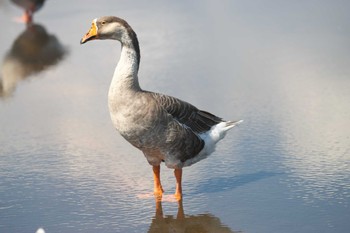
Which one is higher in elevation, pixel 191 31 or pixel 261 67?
pixel 191 31

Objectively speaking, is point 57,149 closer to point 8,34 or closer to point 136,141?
point 136,141

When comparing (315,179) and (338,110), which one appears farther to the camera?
(338,110)

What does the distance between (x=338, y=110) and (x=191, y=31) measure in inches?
179

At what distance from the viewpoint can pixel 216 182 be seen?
7258 millimetres

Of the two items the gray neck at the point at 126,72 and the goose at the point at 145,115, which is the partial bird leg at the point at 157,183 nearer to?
the goose at the point at 145,115

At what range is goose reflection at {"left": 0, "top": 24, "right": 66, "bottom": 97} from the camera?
11327 millimetres

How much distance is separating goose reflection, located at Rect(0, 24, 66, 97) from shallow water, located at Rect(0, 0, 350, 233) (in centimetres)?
3

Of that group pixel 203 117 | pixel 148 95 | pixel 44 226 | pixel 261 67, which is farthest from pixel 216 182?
pixel 261 67

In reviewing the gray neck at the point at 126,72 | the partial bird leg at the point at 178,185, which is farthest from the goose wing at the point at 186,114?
the partial bird leg at the point at 178,185

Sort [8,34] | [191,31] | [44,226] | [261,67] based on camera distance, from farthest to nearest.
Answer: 1. [8,34]
2. [191,31]
3. [261,67]
4. [44,226]

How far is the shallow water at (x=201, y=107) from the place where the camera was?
657cm

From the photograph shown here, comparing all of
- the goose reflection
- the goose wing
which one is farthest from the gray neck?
the goose reflection

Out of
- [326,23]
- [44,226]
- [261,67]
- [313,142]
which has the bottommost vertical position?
[44,226]

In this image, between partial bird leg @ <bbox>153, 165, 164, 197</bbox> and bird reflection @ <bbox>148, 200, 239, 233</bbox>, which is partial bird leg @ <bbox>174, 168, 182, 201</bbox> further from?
bird reflection @ <bbox>148, 200, 239, 233</bbox>
